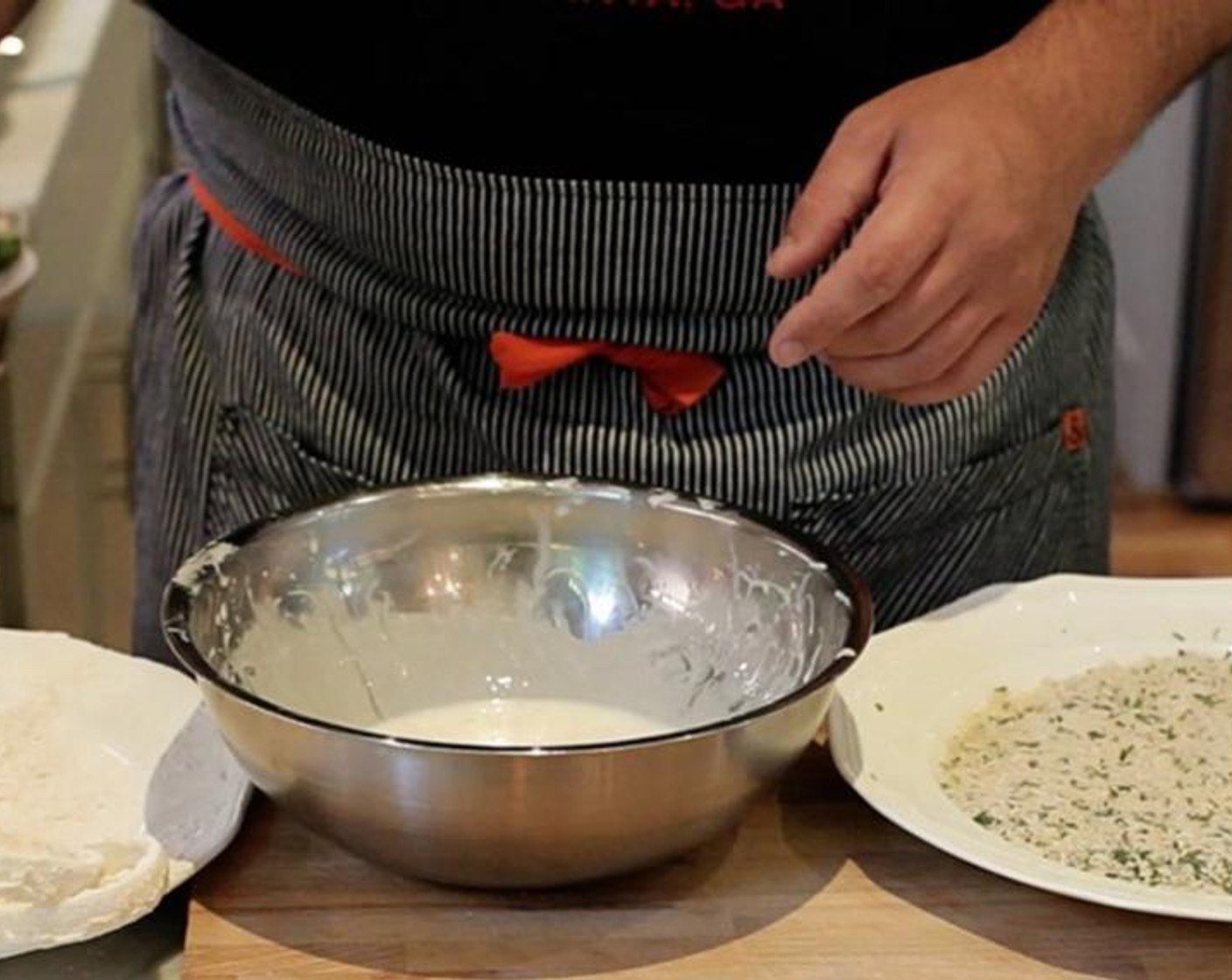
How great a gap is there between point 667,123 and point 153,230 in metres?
0.38

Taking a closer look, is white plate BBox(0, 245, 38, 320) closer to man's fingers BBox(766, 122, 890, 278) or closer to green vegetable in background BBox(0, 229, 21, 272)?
green vegetable in background BBox(0, 229, 21, 272)

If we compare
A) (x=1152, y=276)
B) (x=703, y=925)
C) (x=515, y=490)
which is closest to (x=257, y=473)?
(x=515, y=490)

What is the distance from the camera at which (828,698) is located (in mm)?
885

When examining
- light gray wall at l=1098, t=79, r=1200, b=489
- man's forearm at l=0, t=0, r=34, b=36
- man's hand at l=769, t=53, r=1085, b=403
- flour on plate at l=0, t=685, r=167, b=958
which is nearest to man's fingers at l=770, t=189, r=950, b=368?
man's hand at l=769, t=53, r=1085, b=403

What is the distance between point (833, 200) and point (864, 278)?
0.14 ft

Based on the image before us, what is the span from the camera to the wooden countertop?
0.84 metres

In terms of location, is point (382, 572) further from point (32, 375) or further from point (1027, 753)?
point (32, 375)

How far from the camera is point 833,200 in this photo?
968 millimetres

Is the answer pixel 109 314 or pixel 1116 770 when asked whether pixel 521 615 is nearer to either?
pixel 1116 770

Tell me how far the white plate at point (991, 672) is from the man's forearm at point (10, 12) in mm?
517

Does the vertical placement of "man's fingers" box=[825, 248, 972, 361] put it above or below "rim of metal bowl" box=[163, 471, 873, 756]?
above

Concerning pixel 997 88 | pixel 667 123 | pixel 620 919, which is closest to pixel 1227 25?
pixel 997 88

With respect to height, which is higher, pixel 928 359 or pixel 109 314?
pixel 928 359

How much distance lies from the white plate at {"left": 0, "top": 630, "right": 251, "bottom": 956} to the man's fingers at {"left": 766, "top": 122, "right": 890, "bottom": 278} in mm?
313
